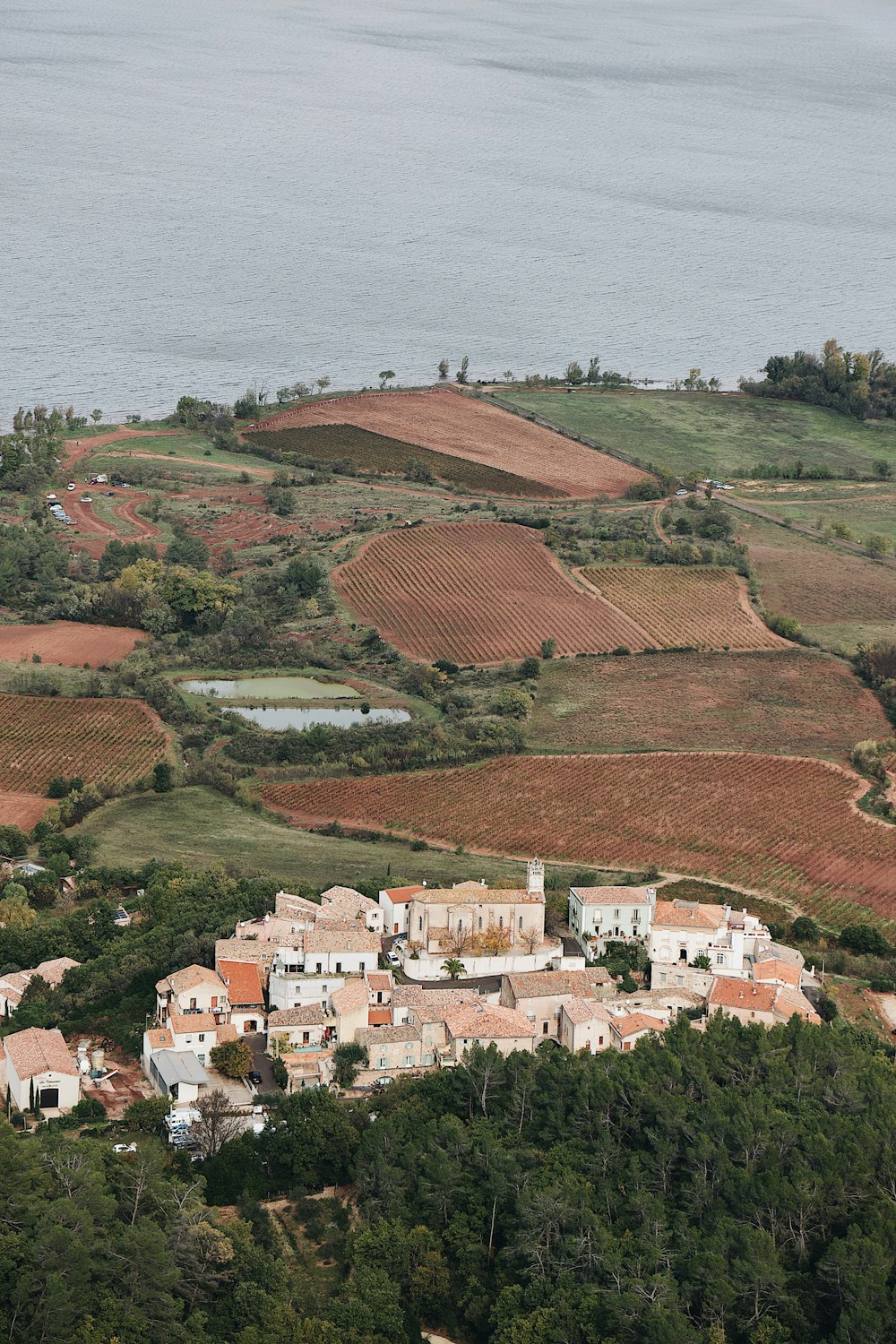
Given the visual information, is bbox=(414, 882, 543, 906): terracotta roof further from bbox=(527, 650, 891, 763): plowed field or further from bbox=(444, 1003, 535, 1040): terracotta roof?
bbox=(527, 650, 891, 763): plowed field

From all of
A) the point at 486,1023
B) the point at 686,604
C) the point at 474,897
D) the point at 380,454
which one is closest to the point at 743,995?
the point at 486,1023

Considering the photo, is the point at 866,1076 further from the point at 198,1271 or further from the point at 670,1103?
the point at 198,1271

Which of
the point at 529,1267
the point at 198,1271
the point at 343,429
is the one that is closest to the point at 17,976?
the point at 198,1271

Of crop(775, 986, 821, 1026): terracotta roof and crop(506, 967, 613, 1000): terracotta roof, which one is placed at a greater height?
crop(775, 986, 821, 1026): terracotta roof

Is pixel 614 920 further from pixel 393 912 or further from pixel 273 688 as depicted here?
pixel 273 688

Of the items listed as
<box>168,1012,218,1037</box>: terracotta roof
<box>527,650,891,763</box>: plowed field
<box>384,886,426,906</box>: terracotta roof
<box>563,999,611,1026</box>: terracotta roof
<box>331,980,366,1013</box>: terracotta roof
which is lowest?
<box>168,1012,218,1037</box>: terracotta roof

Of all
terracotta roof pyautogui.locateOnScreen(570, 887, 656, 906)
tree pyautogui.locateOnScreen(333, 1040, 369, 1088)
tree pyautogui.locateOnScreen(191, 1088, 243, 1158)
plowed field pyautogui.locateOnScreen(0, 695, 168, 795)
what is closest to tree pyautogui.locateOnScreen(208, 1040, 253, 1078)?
tree pyautogui.locateOnScreen(191, 1088, 243, 1158)

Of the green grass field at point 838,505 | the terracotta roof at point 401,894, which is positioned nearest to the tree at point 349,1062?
the terracotta roof at point 401,894
